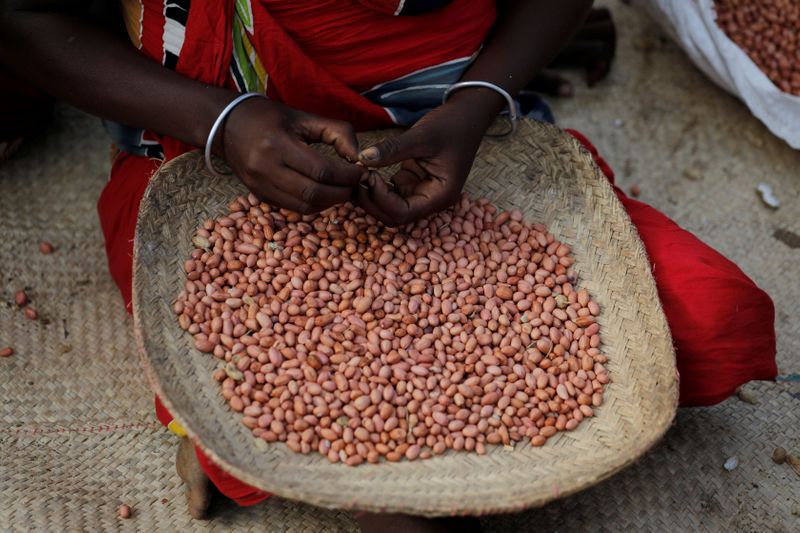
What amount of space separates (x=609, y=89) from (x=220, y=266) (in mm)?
1616

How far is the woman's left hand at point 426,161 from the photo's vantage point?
4.99 ft

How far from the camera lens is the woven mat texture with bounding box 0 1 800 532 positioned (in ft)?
5.50

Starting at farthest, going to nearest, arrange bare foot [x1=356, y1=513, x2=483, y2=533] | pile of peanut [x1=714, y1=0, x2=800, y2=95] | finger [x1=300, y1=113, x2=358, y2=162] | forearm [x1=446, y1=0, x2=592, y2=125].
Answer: pile of peanut [x1=714, y1=0, x2=800, y2=95] < forearm [x1=446, y1=0, x2=592, y2=125] < finger [x1=300, y1=113, x2=358, y2=162] < bare foot [x1=356, y1=513, x2=483, y2=533]

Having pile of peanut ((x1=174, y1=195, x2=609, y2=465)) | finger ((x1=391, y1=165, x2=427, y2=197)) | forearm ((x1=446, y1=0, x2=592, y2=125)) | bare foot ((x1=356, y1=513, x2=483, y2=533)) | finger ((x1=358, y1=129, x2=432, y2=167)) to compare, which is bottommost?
bare foot ((x1=356, y1=513, x2=483, y2=533))

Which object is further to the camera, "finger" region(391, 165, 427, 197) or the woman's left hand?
"finger" region(391, 165, 427, 197)

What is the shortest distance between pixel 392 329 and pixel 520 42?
0.68 metres

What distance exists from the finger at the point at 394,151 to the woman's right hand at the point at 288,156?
39 millimetres

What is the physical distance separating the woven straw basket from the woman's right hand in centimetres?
17

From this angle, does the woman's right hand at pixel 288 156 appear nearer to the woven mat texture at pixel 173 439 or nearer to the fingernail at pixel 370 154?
the fingernail at pixel 370 154

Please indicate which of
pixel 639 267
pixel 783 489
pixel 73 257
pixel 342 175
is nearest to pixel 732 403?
pixel 783 489

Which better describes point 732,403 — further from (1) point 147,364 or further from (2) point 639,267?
(1) point 147,364

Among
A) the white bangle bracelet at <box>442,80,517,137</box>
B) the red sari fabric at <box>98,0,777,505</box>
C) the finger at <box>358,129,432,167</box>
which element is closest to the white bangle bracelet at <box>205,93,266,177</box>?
the red sari fabric at <box>98,0,777,505</box>

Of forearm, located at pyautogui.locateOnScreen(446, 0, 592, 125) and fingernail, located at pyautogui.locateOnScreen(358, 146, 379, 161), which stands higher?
forearm, located at pyautogui.locateOnScreen(446, 0, 592, 125)

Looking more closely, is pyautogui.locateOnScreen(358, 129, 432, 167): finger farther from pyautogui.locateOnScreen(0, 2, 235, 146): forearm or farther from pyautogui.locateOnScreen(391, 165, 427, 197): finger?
pyautogui.locateOnScreen(0, 2, 235, 146): forearm
